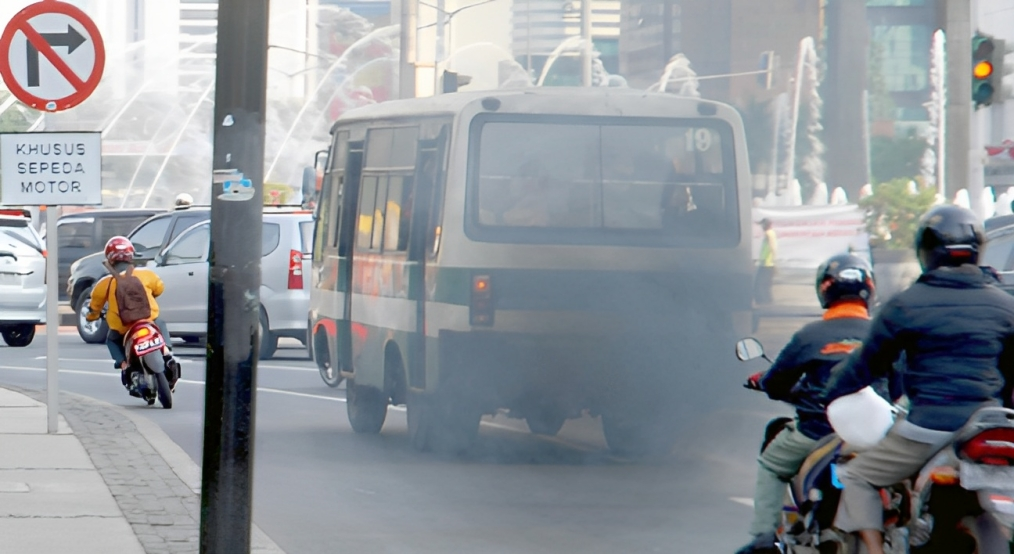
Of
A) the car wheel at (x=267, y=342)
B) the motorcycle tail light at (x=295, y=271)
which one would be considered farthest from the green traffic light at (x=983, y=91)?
the car wheel at (x=267, y=342)

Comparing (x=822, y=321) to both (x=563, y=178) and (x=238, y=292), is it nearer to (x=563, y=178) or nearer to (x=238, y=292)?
(x=238, y=292)

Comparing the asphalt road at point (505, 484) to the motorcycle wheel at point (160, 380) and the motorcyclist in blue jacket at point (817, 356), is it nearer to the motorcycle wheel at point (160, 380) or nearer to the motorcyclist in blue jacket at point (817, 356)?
the motorcycle wheel at point (160, 380)

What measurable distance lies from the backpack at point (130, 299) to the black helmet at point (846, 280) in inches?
380

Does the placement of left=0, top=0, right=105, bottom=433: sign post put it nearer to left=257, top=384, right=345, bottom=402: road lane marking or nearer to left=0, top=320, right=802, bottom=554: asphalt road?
left=0, top=320, right=802, bottom=554: asphalt road

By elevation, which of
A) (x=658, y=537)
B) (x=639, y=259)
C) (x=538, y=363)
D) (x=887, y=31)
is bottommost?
(x=658, y=537)

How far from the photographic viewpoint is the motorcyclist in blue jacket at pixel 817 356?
5914 millimetres

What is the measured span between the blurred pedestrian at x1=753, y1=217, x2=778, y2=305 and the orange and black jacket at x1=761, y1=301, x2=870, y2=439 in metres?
5.66

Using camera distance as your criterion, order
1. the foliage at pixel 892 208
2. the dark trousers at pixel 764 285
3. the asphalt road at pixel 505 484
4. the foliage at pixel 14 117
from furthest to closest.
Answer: the foliage at pixel 14 117 → the foliage at pixel 892 208 → the dark trousers at pixel 764 285 → the asphalt road at pixel 505 484

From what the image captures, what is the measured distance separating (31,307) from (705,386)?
13.1 m

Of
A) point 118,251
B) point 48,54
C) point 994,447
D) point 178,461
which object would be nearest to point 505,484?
point 178,461

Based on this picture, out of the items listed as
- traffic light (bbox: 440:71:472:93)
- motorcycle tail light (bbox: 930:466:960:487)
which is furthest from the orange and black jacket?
traffic light (bbox: 440:71:472:93)

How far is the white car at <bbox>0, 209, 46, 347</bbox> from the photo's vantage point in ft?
72.5

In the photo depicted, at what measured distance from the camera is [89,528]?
25.5ft

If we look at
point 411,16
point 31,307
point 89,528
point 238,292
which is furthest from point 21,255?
point 238,292
